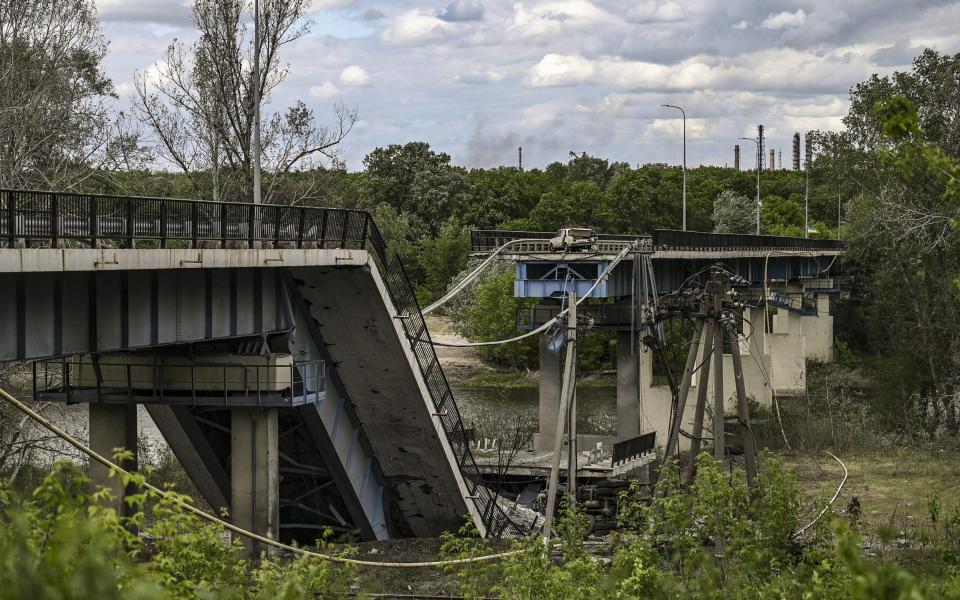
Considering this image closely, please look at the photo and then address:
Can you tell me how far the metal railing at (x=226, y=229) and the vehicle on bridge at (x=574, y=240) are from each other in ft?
44.9

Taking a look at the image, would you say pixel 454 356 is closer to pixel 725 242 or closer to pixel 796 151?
pixel 725 242

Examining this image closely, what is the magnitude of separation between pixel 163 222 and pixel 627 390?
2916 cm

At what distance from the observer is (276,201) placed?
133 ft

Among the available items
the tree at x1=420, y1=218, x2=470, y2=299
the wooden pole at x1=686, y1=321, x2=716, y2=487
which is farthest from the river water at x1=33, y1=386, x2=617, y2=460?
the wooden pole at x1=686, y1=321, x2=716, y2=487

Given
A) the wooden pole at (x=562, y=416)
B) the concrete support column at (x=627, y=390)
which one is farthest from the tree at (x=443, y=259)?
the wooden pole at (x=562, y=416)

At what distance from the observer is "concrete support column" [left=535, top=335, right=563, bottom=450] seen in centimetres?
4319

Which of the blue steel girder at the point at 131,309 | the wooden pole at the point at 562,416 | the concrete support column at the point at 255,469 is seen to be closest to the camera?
the blue steel girder at the point at 131,309

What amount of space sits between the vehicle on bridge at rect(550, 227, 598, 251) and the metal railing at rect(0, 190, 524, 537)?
13.7 m

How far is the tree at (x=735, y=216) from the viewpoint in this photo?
104062 millimetres

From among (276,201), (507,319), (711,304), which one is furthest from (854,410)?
(711,304)

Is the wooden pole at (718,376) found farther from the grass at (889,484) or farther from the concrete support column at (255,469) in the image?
the concrete support column at (255,469)

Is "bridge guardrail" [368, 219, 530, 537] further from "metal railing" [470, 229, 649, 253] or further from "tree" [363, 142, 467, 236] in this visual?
"tree" [363, 142, 467, 236]

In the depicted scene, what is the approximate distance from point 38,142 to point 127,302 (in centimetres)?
1388

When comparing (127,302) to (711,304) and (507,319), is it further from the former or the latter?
(507,319)
